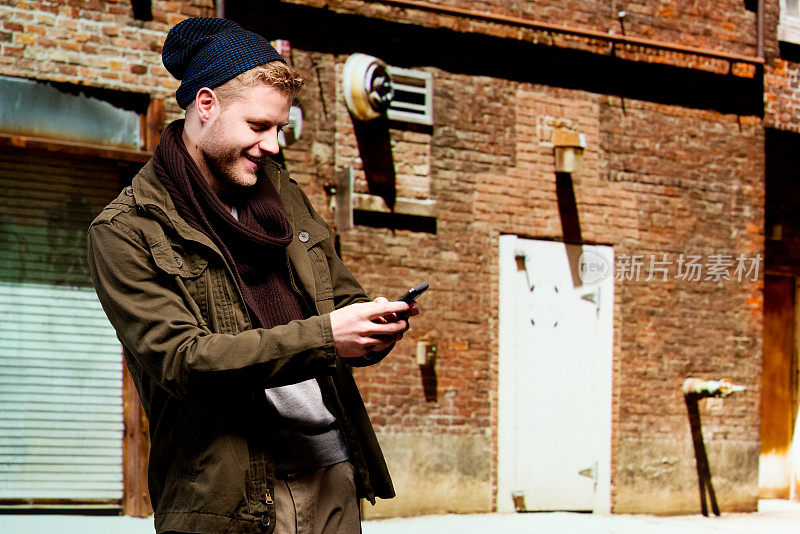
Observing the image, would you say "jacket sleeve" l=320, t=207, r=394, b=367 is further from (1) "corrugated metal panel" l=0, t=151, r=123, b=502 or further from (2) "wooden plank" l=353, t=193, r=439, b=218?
(2) "wooden plank" l=353, t=193, r=439, b=218

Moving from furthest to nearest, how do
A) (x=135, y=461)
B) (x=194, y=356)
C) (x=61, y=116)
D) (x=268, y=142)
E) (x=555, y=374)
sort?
1. (x=555, y=374)
2. (x=135, y=461)
3. (x=61, y=116)
4. (x=268, y=142)
5. (x=194, y=356)

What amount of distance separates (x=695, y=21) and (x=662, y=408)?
406 cm

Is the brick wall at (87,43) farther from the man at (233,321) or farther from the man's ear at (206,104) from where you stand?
the man's ear at (206,104)

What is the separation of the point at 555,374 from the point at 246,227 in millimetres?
8777

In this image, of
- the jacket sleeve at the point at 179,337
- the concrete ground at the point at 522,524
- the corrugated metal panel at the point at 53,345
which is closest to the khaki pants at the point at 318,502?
the jacket sleeve at the point at 179,337

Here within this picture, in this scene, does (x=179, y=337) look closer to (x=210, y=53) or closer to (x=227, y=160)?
(x=227, y=160)

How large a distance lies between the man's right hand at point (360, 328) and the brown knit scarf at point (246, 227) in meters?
0.26

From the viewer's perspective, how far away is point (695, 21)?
481 inches

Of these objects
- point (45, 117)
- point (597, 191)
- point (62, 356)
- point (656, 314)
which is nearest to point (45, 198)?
point (45, 117)

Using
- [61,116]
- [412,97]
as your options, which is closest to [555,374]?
[412,97]

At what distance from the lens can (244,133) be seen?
Result: 8.94 feet

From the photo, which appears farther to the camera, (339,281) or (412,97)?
(412,97)

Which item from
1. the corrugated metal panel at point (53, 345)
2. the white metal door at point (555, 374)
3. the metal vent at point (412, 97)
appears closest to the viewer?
the corrugated metal panel at point (53, 345)

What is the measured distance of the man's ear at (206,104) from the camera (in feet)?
9.03
